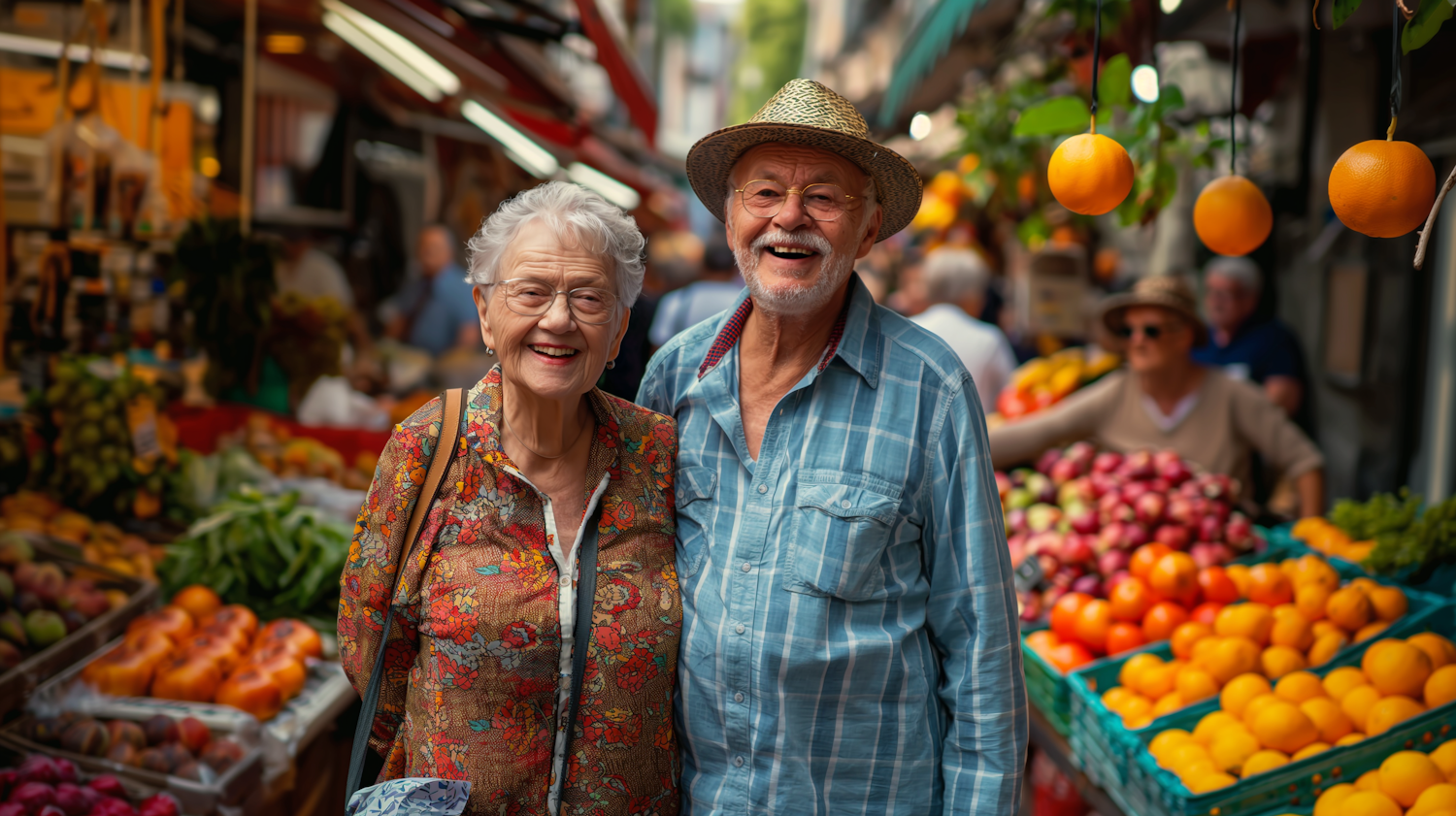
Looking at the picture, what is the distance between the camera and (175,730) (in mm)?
2621

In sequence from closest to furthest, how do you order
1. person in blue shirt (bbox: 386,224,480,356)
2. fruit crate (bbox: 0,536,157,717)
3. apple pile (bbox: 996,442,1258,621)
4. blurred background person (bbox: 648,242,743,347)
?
fruit crate (bbox: 0,536,157,717) → apple pile (bbox: 996,442,1258,621) → blurred background person (bbox: 648,242,743,347) → person in blue shirt (bbox: 386,224,480,356)

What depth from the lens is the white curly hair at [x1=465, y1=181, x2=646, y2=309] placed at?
1.85 metres

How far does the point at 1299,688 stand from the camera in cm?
244

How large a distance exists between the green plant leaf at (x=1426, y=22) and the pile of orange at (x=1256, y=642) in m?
1.64

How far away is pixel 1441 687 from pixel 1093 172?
1.42 meters

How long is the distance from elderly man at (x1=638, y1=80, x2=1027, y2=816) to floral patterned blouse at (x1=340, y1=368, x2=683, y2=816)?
0.11 metres

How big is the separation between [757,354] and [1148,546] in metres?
1.73

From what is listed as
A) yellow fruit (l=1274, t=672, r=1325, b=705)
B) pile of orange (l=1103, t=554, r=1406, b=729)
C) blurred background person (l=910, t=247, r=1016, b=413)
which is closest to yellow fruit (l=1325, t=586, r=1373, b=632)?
pile of orange (l=1103, t=554, r=1406, b=729)

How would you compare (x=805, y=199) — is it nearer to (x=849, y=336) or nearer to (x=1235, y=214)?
(x=849, y=336)

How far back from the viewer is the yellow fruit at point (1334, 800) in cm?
210

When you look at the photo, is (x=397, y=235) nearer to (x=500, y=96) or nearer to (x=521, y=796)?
(x=500, y=96)

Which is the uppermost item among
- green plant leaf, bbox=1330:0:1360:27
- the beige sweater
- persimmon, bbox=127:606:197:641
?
green plant leaf, bbox=1330:0:1360:27

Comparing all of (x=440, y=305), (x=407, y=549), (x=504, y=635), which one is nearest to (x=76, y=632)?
(x=407, y=549)

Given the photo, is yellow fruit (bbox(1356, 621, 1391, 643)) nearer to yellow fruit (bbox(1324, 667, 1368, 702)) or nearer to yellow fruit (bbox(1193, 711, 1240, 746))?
yellow fruit (bbox(1324, 667, 1368, 702))
